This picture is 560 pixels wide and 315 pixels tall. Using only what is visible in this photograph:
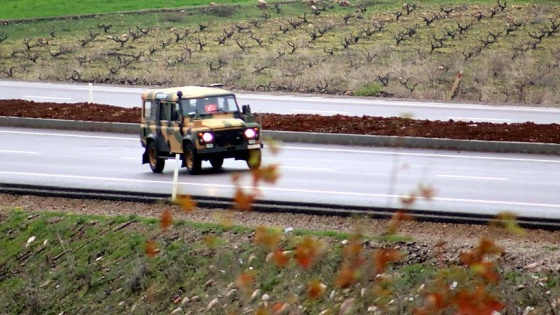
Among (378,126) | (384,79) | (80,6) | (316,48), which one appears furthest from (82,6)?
(378,126)

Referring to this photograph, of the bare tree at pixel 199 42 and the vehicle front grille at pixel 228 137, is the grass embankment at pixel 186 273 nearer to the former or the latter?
the vehicle front grille at pixel 228 137

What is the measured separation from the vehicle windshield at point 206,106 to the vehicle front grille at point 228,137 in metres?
0.76

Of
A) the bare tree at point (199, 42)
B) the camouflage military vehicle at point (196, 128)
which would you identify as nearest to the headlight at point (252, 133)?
the camouflage military vehicle at point (196, 128)

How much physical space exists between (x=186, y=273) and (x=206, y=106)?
7060mm

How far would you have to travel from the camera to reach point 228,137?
19.9 meters

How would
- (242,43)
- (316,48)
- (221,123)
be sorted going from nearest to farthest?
(221,123)
(316,48)
(242,43)

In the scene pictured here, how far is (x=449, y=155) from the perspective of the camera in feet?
77.5

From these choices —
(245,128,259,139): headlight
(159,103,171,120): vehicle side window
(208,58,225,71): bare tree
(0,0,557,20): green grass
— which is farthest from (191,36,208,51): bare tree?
(245,128,259,139): headlight

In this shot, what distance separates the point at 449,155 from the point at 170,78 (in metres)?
20.3

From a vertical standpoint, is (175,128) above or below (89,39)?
above

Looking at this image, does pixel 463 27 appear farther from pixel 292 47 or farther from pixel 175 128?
pixel 175 128

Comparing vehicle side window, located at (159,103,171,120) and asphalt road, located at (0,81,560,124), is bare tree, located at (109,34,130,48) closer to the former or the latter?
asphalt road, located at (0,81,560,124)

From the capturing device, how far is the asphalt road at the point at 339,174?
17.4 meters

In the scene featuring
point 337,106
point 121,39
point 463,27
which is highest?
point 463,27
